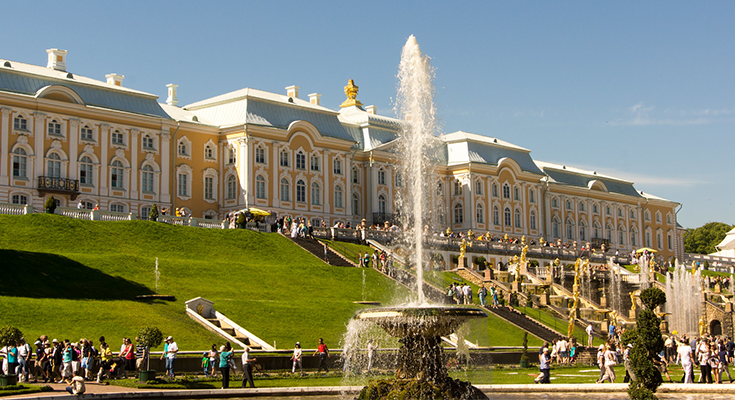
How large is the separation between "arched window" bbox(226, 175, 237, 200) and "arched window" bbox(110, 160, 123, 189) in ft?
26.0

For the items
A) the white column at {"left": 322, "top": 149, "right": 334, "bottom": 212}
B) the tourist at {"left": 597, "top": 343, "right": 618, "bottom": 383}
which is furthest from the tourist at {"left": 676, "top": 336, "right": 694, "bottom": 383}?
the white column at {"left": 322, "top": 149, "right": 334, "bottom": 212}

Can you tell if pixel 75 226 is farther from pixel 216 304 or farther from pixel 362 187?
pixel 362 187

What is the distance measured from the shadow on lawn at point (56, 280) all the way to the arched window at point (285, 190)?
89.4 feet

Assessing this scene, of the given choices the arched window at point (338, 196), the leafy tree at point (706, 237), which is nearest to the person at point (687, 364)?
the arched window at point (338, 196)

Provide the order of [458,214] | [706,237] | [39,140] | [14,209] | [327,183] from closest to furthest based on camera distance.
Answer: [14,209] < [39,140] < [327,183] < [458,214] < [706,237]

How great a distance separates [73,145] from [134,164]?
444 cm

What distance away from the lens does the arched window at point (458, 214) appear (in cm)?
7712

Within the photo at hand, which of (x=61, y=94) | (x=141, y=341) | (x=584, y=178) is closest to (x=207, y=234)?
(x=61, y=94)

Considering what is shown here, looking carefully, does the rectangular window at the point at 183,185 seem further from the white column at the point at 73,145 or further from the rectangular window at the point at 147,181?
the white column at the point at 73,145

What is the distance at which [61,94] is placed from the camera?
55188 millimetres

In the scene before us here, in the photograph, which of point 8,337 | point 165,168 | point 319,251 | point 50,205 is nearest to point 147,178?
point 165,168

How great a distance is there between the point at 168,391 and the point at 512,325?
72.6 feet

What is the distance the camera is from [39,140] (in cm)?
5400

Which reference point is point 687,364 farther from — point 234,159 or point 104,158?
point 234,159
